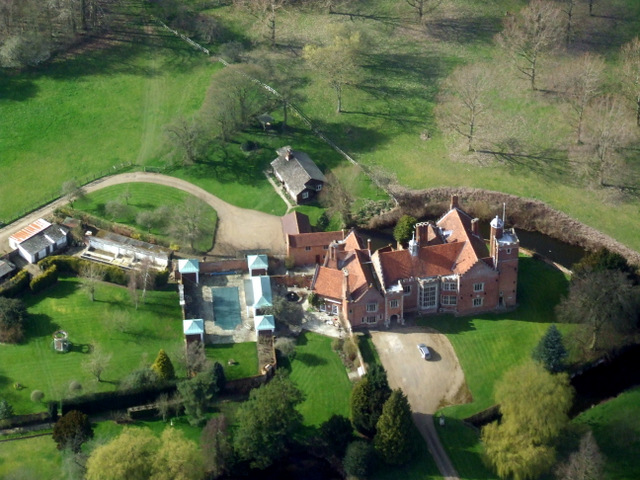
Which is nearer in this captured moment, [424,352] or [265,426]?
[265,426]

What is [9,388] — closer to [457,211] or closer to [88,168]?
[88,168]

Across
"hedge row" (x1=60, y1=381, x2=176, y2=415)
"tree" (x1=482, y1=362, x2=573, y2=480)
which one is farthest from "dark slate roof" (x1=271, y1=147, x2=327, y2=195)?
"tree" (x1=482, y1=362, x2=573, y2=480)

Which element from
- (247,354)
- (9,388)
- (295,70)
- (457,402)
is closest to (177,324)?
(247,354)

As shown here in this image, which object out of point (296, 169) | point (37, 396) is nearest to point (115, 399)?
point (37, 396)

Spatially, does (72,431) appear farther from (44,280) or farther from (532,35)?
(532,35)

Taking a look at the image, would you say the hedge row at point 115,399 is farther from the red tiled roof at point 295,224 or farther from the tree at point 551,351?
the tree at point 551,351
